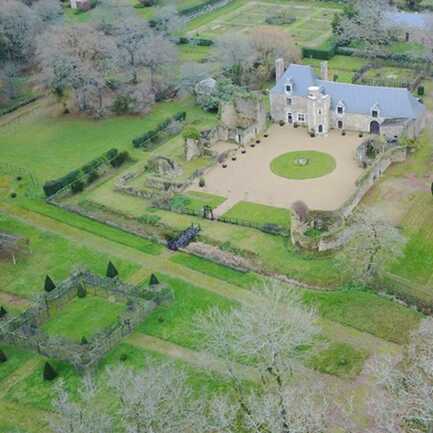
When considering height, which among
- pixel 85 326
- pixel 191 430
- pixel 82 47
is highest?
pixel 82 47

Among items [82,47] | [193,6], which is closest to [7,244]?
[82,47]

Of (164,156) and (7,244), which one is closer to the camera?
(7,244)

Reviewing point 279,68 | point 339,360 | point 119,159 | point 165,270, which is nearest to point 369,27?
point 279,68

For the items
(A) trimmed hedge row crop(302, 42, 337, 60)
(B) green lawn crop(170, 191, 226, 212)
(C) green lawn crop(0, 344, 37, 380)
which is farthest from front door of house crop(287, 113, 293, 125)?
(C) green lawn crop(0, 344, 37, 380)

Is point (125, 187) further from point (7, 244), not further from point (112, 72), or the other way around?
point (112, 72)

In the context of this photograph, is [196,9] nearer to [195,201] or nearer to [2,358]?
[195,201]

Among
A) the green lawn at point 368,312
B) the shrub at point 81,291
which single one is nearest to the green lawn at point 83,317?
the shrub at point 81,291
